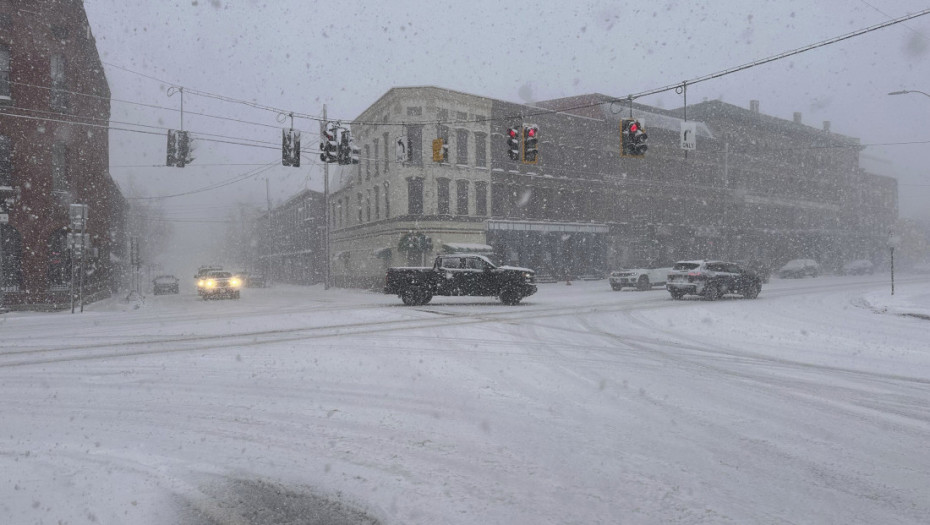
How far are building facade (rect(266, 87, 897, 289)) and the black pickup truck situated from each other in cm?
554

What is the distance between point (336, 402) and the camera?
19.4ft

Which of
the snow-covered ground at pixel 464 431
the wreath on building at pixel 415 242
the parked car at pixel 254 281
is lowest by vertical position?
the snow-covered ground at pixel 464 431

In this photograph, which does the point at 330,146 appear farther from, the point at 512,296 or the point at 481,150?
the point at 481,150

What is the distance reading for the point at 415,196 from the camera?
37.1 meters

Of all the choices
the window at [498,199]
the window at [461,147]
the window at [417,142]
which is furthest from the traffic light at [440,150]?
the window at [498,199]

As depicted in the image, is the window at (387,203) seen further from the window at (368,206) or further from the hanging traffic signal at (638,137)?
the hanging traffic signal at (638,137)

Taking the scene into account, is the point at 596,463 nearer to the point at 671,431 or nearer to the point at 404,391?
the point at 671,431

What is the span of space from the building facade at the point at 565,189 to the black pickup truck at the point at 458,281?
554 centimetres

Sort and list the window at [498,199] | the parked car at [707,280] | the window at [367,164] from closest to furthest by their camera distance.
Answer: the parked car at [707,280]
the window at [498,199]
the window at [367,164]

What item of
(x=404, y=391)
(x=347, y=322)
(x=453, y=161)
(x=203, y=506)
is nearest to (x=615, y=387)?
(x=404, y=391)

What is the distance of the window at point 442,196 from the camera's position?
37.2 m

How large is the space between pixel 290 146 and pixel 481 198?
69.7 ft

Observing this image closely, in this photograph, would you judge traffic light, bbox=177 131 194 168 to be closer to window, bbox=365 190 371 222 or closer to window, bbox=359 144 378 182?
window, bbox=365 190 371 222

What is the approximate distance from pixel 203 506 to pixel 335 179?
161ft
